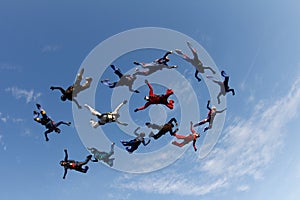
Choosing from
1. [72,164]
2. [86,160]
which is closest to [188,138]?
[86,160]

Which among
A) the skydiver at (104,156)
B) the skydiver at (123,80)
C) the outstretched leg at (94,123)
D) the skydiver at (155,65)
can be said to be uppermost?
the skydiver at (155,65)

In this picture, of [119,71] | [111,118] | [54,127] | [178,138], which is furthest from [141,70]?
[54,127]

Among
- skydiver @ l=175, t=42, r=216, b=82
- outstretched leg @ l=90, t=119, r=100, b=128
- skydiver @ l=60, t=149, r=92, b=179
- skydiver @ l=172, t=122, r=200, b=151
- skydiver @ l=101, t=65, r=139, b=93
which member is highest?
skydiver @ l=175, t=42, r=216, b=82

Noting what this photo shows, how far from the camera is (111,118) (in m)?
23.0

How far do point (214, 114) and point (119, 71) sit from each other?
26.9 feet

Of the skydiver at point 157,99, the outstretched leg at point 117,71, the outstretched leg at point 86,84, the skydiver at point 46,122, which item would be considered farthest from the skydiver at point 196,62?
the skydiver at point 46,122

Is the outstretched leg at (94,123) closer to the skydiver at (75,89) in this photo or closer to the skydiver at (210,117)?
the skydiver at (75,89)

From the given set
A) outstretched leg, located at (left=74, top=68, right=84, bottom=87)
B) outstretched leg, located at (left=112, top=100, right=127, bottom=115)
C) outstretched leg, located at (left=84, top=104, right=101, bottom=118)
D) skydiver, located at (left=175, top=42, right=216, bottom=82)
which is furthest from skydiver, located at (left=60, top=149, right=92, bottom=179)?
skydiver, located at (left=175, top=42, right=216, bottom=82)

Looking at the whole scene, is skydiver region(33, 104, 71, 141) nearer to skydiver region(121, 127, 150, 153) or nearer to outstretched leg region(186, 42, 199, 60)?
skydiver region(121, 127, 150, 153)

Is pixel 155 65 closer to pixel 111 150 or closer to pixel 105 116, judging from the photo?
pixel 105 116

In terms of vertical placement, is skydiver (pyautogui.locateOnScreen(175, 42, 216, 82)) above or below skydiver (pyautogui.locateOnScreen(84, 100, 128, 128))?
above

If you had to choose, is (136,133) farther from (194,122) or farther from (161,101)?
(194,122)

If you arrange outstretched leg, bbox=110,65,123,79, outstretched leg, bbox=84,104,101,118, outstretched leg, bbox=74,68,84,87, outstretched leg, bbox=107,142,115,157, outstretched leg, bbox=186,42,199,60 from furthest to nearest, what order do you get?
1. outstretched leg, bbox=107,142,115,157
2. outstretched leg, bbox=186,42,199,60
3. outstretched leg, bbox=84,104,101,118
4. outstretched leg, bbox=110,65,123,79
5. outstretched leg, bbox=74,68,84,87

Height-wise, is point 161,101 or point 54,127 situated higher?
point 161,101
